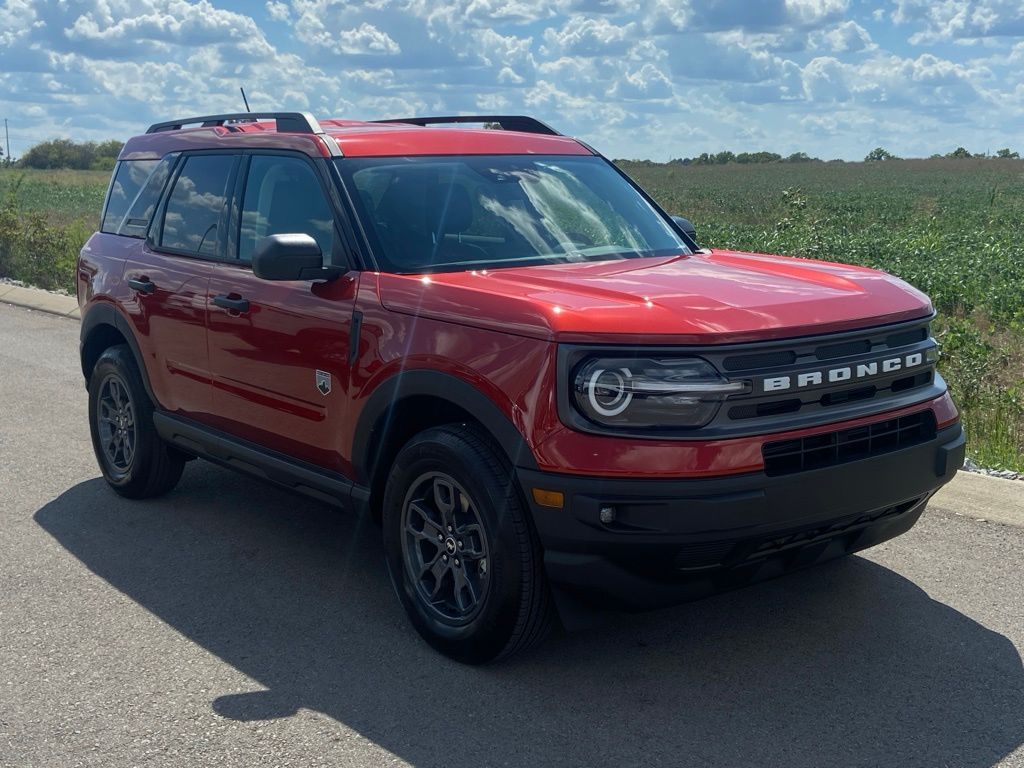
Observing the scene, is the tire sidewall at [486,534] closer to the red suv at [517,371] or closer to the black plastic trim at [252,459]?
the red suv at [517,371]

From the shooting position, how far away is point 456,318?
4270mm

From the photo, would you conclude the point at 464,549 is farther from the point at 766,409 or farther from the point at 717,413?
the point at 766,409

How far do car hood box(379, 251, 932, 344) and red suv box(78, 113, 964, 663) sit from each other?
0.04 feet

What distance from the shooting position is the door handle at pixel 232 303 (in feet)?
17.3

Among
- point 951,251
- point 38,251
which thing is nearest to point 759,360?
point 951,251

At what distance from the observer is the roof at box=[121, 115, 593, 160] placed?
521 cm

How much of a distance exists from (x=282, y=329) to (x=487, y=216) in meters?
0.97

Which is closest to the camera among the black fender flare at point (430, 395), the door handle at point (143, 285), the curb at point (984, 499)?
the black fender flare at point (430, 395)

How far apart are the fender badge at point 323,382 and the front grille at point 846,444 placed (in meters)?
1.81

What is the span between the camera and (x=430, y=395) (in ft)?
14.2

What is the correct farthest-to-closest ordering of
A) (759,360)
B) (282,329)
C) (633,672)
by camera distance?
(282,329) < (633,672) < (759,360)

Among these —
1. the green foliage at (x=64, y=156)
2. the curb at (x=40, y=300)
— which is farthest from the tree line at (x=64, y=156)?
the curb at (x=40, y=300)

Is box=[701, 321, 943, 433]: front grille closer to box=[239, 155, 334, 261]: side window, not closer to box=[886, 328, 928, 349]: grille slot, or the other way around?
box=[886, 328, 928, 349]: grille slot

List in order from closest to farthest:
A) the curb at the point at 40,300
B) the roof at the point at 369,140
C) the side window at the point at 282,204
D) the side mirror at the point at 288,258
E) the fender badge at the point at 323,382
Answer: the side mirror at the point at 288,258 → the fender badge at the point at 323,382 → the side window at the point at 282,204 → the roof at the point at 369,140 → the curb at the point at 40,300
